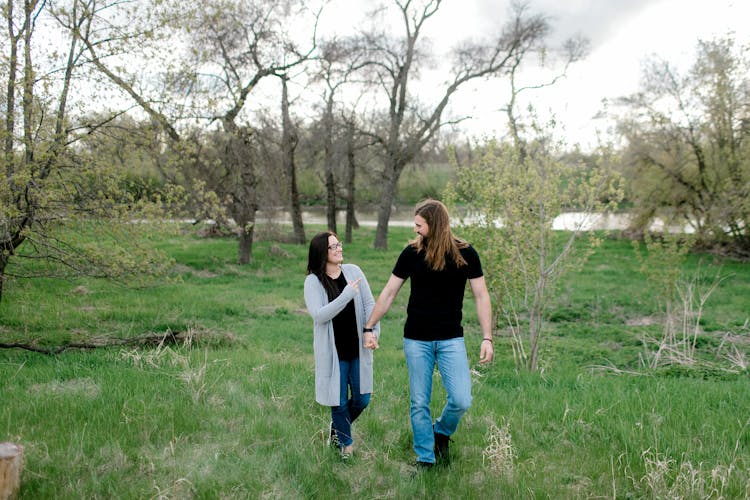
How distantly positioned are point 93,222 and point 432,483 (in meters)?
6.85

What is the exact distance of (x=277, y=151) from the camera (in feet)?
79.3

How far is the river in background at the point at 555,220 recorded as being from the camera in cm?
780

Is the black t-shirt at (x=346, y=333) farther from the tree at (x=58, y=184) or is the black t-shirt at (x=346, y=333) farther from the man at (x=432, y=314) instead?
the tree at (x=58, y=184)

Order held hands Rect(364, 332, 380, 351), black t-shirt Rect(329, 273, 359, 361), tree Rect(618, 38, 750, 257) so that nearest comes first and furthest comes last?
held hands Rect(364, 332, 380, 351), black t-shirt Rect(329, 273, 359, 361), tree Rect(618, 38, 750, 257)

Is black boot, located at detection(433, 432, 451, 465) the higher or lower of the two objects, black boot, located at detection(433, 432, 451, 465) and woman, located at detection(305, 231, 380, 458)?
the lower

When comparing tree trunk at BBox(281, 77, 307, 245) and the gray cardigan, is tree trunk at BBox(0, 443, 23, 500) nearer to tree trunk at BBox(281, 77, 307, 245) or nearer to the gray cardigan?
the gray cardigan

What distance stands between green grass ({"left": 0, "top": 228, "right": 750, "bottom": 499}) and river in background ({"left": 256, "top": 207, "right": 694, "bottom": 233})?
2.00 meters

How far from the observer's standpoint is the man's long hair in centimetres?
437

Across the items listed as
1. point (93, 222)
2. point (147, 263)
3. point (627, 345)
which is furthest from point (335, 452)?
point (627, 345)

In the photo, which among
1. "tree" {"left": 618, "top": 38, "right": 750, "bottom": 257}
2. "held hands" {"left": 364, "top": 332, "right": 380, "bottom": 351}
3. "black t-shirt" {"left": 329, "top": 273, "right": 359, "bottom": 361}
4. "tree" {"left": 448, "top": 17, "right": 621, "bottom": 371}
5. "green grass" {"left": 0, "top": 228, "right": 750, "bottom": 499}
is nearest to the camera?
"green grass" {"left": 0, "top": 228, "right": 750, "bottom": 499}

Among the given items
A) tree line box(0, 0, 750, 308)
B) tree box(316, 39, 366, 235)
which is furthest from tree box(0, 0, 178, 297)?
tree box(316, 39, 366, 235)

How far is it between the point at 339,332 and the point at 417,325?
0.63m

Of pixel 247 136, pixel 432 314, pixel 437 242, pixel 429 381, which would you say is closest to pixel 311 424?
pixel 429 381

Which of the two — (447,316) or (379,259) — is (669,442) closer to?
(447,316)
